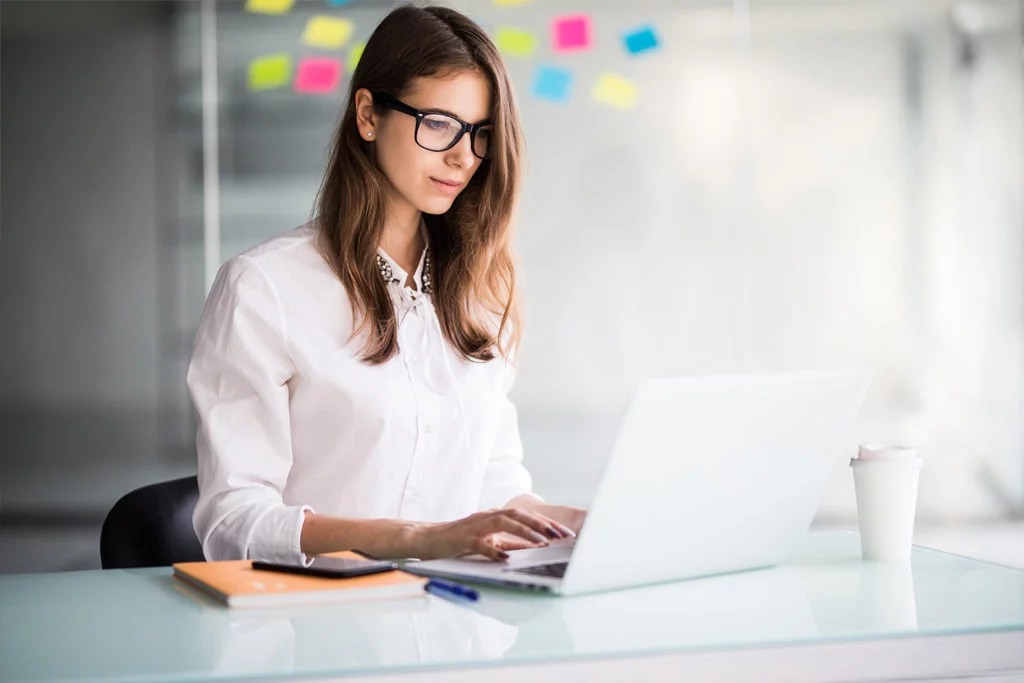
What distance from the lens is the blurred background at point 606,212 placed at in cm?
338

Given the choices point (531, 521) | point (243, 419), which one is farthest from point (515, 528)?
Result: point (243, 419)

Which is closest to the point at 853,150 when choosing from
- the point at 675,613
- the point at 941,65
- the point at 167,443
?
the point at 941,65

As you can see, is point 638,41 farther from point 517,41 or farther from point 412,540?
point 412,540

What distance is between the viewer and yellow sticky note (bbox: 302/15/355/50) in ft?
11.3

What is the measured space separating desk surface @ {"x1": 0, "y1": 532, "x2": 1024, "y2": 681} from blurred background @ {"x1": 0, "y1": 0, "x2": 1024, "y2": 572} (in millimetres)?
2246

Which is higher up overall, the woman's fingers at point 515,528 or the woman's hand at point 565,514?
the woman's fingers at point 515,528

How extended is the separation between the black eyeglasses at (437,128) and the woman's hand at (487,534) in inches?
26.2

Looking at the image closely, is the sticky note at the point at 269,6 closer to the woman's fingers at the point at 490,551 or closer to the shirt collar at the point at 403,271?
the shirt collar at the point at 403,271

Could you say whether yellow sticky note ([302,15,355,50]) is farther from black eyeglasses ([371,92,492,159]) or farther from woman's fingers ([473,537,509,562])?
woman's fingers ([473,537,509,562])

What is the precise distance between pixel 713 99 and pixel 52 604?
2783mm

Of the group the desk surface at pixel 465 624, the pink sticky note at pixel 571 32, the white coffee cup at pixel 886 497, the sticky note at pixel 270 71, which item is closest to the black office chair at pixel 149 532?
the desk surface at pixel 465 624

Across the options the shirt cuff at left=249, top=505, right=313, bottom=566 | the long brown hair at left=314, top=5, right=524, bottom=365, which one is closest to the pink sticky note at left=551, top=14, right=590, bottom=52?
the long brown hair at left=314, top=5, right=524, bottom=365

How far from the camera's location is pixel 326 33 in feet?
11.3

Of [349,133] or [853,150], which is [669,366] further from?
[349,133]
